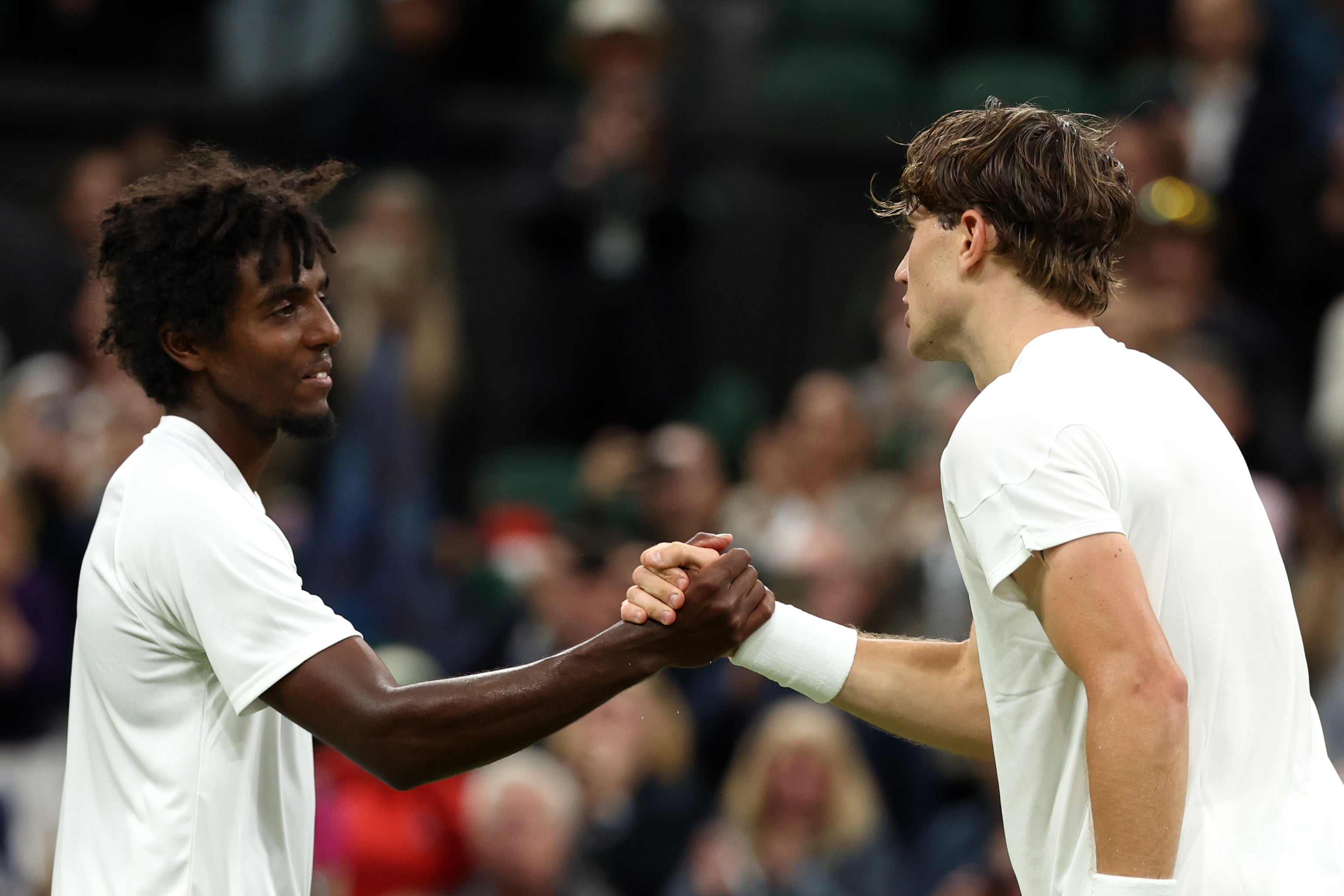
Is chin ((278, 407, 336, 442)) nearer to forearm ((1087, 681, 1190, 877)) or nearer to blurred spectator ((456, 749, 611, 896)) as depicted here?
forearm ((1087, 681, 1190, 877))

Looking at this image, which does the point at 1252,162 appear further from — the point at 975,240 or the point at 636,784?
the point at 975,240

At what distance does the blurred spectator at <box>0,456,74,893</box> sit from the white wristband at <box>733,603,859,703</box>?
380cm

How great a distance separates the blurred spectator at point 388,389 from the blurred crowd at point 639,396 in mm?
15

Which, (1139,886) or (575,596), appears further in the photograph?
(575,596)

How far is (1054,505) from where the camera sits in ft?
8.92

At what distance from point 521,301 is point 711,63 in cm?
189

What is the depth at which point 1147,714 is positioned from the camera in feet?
8.67

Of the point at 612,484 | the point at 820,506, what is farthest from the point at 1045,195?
the point at 612,484

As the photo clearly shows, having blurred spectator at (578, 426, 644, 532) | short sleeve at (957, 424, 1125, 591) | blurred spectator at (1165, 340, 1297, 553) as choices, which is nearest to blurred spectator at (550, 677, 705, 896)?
blurred spectator at (578, 426, 644, 532)

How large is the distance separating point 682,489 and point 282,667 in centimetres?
441

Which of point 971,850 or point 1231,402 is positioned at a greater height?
point 1231,402

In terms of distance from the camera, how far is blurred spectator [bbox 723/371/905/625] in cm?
686

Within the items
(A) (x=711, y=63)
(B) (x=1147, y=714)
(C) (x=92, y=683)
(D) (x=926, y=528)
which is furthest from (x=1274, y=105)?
(C) (x=92, y=683)

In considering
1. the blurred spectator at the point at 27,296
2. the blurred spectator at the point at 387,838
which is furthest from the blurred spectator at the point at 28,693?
the blurred spectator at the point at 27,296
